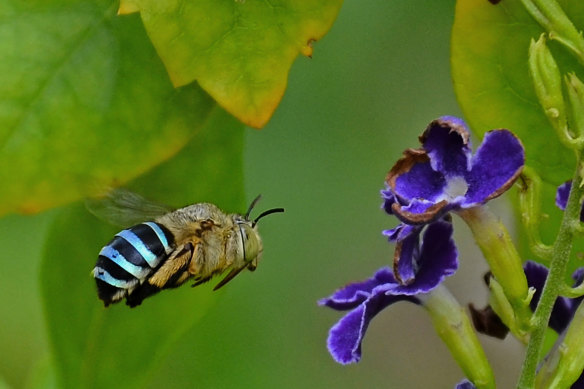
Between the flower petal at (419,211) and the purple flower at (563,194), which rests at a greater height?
the flower petal at (419,211)

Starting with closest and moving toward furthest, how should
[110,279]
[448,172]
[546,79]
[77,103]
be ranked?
[546,79] < [448,172] < [77,103] < [110,279]

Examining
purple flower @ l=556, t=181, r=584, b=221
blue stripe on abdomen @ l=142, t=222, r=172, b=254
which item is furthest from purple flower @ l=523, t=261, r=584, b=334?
blue stripe on abdomen @ l=142, t=222, r=172, b=254

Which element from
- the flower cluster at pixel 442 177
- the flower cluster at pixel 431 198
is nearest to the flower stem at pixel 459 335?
the flower cluster at pixel 431 198

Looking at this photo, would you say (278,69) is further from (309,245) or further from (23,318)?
(309,245)

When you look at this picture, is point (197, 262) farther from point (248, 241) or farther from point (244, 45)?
point (244, 45)

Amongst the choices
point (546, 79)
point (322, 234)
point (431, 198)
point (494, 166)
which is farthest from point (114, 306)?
point (322, 234)

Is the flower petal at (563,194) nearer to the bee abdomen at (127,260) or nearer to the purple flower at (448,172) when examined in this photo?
the purple flower at (448,172)

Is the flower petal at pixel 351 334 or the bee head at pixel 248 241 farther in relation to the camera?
the bee head at pixel 248 241
